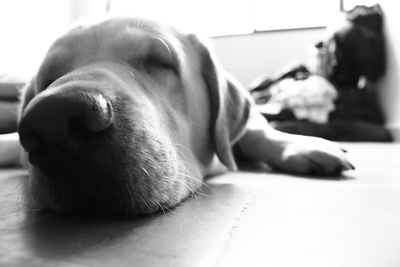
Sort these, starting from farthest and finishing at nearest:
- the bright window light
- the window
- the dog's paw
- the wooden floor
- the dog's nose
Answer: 1. the bright window light
2. the window
3. the dog's paw
4. the dog's nose
5. the wooden floor

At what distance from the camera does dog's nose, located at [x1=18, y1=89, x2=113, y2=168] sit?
2.51 ft

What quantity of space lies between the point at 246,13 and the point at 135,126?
5.71 metres

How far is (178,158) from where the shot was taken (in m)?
1.17

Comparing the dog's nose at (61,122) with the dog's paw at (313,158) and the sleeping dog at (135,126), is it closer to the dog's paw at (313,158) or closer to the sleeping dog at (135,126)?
the sleeping dog at (135,126)

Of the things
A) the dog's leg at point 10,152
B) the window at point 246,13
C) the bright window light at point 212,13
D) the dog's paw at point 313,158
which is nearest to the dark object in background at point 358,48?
the window at point 246,13

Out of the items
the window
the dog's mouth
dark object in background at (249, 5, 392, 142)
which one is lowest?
dark object in background at (249, 5, 392, 142)

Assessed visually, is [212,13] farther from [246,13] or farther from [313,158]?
[313,158]

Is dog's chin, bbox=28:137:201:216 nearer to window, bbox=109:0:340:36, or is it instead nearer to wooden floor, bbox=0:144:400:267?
wooden floor, bbox=0:144:400:267

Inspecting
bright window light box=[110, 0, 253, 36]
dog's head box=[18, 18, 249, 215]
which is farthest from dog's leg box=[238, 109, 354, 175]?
bright window light box=[110, 0, 253, 36]

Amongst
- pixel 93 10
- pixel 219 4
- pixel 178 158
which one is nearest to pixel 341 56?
pixel 219 4

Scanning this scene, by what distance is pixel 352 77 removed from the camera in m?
4.33

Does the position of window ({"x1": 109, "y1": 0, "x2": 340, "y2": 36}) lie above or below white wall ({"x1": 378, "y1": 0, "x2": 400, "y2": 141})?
above

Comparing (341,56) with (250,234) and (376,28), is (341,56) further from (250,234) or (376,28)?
(250,234)

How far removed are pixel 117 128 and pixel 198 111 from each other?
596 millimetres
